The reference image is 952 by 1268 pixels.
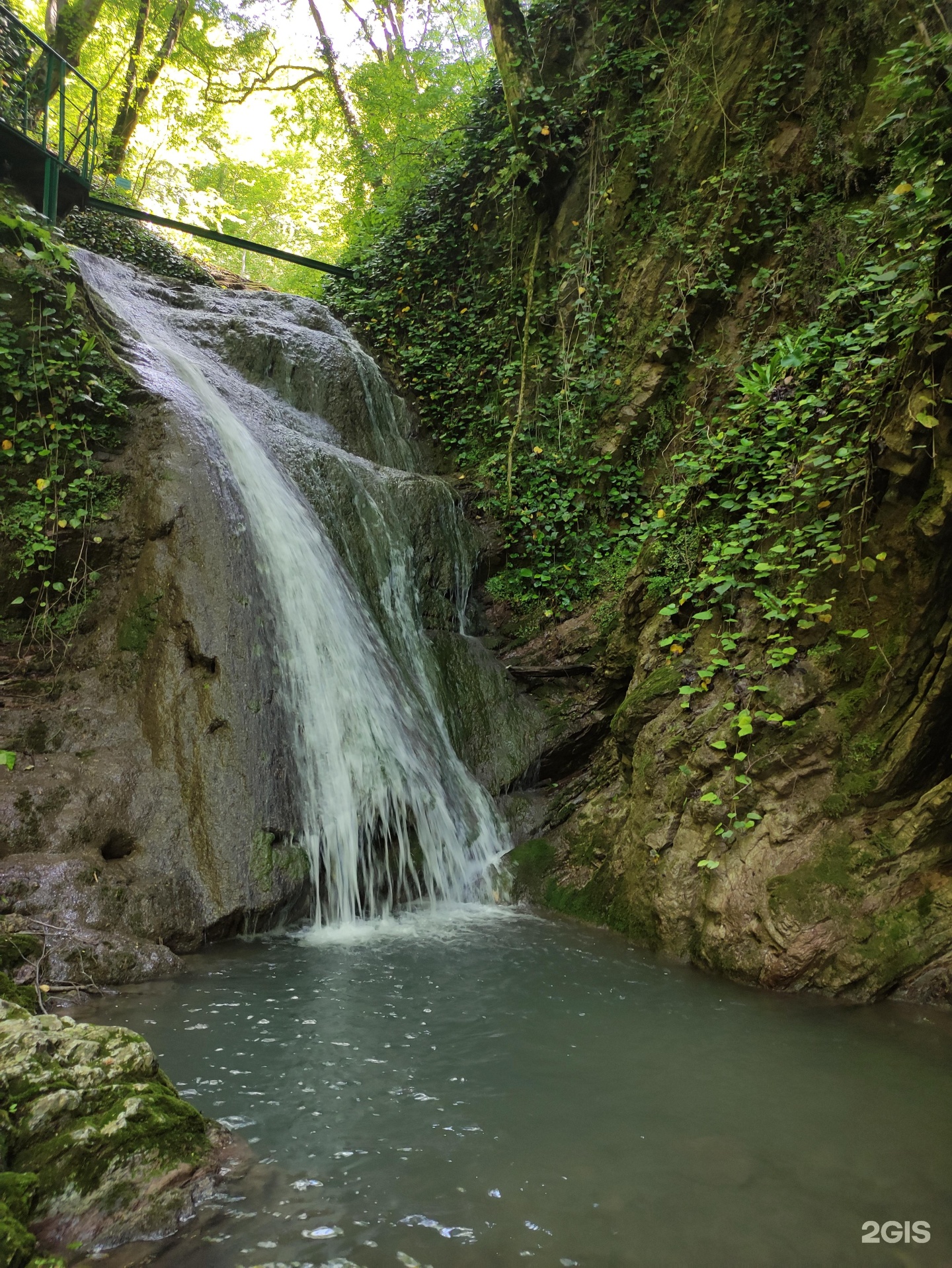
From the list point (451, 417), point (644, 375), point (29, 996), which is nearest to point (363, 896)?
point (29, 996)

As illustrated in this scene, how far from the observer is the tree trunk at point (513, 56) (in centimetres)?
959

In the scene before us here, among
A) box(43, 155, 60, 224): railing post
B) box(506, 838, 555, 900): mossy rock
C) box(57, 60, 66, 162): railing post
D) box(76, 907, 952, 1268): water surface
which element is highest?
box(57, 60, 66, 162): railing post

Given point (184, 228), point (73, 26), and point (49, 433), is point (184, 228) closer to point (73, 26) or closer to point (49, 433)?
point (73, 26)

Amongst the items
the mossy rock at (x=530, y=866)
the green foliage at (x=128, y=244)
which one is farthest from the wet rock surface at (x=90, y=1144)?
the green foliage at (x=128, y=244)

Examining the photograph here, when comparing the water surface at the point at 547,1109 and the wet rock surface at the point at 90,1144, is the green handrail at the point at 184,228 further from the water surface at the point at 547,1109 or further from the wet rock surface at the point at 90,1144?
the wet rock surface at the point at 90,1144

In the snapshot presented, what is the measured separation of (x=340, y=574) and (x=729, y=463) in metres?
3.57

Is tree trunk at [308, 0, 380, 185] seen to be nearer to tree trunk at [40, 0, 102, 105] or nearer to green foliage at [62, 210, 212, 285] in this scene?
tree trunk at [40, 0, 102, 105]

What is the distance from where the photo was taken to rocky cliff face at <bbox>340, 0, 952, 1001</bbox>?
4.24 metres

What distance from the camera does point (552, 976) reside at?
423cm

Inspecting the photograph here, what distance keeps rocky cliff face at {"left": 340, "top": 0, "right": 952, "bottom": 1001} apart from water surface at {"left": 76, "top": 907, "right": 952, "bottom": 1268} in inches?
35.4

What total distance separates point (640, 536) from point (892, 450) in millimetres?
3789

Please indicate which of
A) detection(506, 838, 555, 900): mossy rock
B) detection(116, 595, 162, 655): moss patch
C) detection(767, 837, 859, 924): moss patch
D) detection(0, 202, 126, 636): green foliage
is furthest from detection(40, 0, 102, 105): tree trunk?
detection(767, 837, 859, 924): moss patch

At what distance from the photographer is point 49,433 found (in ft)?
19.4

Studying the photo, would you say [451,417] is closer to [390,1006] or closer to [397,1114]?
[390,1006]
